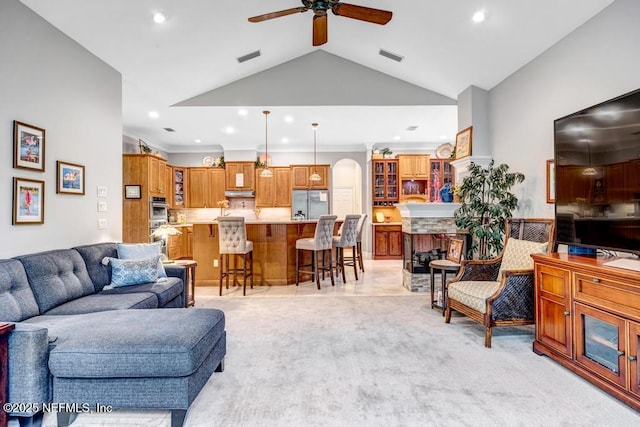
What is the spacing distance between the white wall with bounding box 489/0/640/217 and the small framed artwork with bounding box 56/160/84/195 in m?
4.92

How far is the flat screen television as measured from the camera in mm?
2102

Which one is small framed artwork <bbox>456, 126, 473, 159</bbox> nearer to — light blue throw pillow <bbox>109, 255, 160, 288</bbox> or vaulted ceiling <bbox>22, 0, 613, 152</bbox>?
vaulted ceiling <bbox>22, 0, 613, 152</bbox>

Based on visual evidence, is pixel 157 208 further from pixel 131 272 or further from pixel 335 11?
pixel 335 11

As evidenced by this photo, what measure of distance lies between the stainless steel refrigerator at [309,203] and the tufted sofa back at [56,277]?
17.0 feet

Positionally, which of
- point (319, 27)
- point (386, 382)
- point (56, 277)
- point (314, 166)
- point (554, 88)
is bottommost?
point (386, 382)

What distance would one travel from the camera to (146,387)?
1.75 meters

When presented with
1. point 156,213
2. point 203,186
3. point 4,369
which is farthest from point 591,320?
point 203,186

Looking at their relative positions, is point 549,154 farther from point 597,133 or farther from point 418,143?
point 418,143

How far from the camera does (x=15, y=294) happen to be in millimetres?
2230

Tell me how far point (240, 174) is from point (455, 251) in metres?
5.41

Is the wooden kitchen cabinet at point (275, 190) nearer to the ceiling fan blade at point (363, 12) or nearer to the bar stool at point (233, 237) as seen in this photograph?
the bar stool at point (233, 237)

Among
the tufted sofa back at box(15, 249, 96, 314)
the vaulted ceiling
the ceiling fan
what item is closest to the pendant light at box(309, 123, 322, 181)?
the vaulted ceiling

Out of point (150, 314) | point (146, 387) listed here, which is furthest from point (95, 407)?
point (150, 314)

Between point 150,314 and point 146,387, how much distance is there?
22.6 inches
